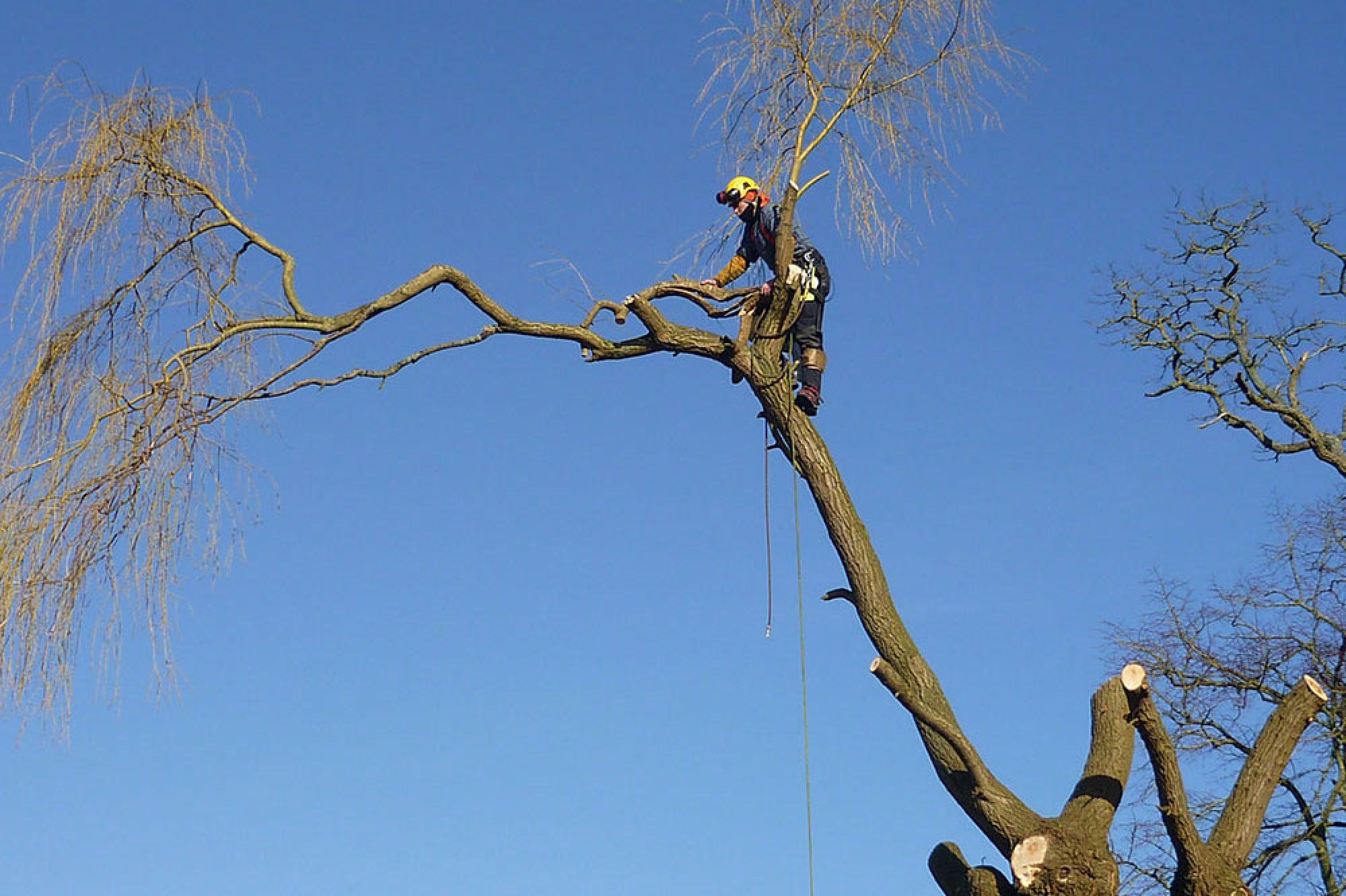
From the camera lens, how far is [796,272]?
6.98 m

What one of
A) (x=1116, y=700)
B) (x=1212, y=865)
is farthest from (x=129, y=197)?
(x=1212, y=865)

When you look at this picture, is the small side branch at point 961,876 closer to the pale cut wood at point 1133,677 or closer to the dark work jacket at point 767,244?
the pale cut wood at point 1133,677

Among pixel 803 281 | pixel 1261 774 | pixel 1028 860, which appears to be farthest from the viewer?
pixel 803 281

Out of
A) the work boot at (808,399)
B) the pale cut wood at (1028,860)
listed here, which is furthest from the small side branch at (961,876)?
the work boot at (808,399)

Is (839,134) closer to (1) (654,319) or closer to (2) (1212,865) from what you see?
(1) (654,319)

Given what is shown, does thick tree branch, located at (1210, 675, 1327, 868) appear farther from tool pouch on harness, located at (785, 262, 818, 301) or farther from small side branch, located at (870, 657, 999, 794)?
tool pouch on harness, located at (785, 262, 818, 301)

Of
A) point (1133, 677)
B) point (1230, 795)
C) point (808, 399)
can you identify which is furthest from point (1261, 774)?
point (808, 399)

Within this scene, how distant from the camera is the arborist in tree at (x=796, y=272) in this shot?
7.07 meters

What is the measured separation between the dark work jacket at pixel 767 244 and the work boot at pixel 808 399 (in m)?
0.54

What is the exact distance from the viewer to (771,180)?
279 inches

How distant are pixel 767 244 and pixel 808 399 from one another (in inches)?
29.5

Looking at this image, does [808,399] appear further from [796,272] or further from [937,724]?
[937,724]

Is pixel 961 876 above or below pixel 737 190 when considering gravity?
below

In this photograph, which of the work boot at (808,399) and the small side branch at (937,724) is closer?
the small side branch at (937,724)
